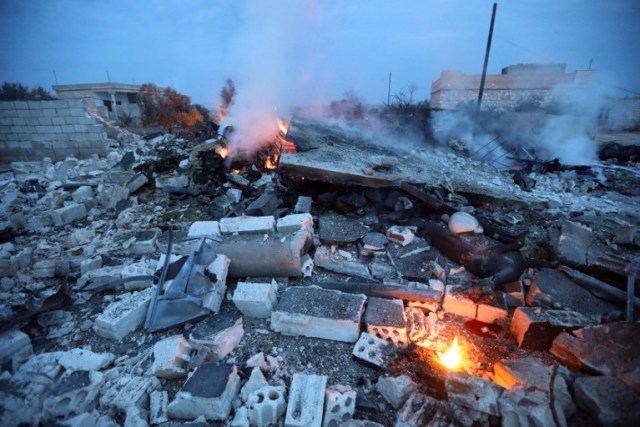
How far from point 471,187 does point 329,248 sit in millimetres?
3161

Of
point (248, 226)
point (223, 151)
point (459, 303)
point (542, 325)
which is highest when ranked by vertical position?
point (223, 151)

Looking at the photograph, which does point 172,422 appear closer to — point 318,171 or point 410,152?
point 318,171

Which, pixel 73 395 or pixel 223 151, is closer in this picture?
pixel 73 395

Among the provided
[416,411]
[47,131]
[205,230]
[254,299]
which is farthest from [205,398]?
[47,131]

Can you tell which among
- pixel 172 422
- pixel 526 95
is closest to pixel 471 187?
pixel 172 422

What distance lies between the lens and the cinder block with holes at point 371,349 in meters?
2.41

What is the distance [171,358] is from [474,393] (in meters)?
2.29

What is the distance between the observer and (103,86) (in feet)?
76.1

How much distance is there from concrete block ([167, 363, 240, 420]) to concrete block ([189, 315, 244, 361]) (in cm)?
35

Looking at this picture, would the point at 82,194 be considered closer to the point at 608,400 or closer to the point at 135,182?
the point at 135,182

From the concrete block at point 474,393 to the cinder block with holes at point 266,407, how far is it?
1181mm

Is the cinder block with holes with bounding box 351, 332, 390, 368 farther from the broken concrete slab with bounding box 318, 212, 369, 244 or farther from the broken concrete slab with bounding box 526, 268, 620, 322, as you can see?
the broken concrete slab with bounding box 526, 268, 620, 322

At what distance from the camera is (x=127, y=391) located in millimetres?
2146

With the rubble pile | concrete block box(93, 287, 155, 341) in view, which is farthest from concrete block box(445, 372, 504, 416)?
concrete block box(93, 287, 155, 341)
